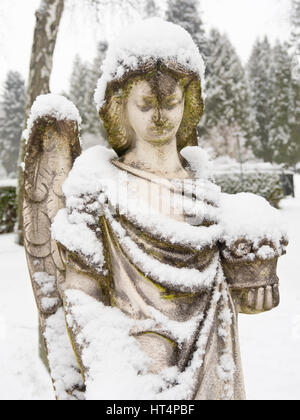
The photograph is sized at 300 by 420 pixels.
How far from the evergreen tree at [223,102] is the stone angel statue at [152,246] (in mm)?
24825

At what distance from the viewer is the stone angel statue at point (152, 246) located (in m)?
1.18

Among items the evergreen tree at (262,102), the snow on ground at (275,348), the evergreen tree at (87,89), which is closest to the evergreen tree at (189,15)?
the evergreen tree at (87,89)

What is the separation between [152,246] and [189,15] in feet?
78.8

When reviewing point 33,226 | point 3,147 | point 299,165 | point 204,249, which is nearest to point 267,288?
point 204,249

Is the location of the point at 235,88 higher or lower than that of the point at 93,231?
higher

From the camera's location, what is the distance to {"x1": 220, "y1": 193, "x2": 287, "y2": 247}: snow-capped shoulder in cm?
127

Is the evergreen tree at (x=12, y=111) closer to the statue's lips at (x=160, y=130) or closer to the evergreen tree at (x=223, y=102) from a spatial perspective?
→ the evergreen tree at (x=223, y=102)

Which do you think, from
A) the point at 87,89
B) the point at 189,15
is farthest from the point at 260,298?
the point at 87,89

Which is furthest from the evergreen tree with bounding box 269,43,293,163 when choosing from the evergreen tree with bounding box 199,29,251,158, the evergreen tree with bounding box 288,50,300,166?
the evergreen tree with bounding box 199,29,251,158

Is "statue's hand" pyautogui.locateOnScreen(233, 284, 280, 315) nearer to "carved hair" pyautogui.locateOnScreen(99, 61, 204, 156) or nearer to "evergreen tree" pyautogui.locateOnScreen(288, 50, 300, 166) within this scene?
"carved hair" pyautogui.locateOnScreen(99, 61, 204, 156)

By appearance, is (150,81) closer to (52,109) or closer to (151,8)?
(52,109)

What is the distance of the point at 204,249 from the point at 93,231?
0.37m

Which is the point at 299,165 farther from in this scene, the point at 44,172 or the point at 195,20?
the point at 44,172

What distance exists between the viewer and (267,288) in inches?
50.8
